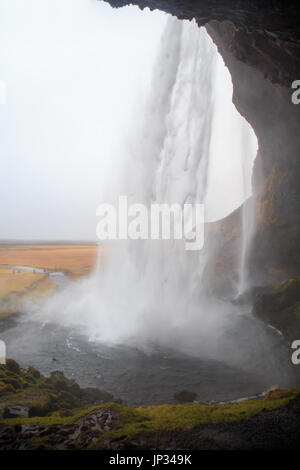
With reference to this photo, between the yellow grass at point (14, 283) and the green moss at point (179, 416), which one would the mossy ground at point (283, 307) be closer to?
the green moss at point (179, 416)

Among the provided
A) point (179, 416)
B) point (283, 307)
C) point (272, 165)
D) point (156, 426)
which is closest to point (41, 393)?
point (156, 426)

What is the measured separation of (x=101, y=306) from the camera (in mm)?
20859

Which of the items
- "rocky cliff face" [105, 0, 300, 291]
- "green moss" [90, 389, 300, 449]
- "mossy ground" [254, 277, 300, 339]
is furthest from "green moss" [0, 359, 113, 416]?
"rocky cliff face" [105, 0, 300, 291]

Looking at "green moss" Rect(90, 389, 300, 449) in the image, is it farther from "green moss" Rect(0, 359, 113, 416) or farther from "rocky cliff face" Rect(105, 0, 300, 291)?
"rocky cliff face" Rect(105, 0, 300, 291)

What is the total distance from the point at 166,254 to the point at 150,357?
34.0ft

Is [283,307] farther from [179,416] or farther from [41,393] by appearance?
[41,393]

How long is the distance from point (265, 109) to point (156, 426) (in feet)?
75.8

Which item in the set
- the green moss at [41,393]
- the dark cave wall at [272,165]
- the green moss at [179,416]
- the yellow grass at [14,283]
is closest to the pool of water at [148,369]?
the green moss at [41,393]

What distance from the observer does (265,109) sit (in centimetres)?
2019

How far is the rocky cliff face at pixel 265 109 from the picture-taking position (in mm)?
6602

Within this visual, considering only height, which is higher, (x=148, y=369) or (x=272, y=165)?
(x=272, y=165)

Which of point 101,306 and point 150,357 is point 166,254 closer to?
point 101,306

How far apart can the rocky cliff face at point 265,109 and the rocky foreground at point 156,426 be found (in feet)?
32.3

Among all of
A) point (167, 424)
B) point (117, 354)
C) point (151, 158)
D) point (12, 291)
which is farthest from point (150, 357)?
point (12, 291)
